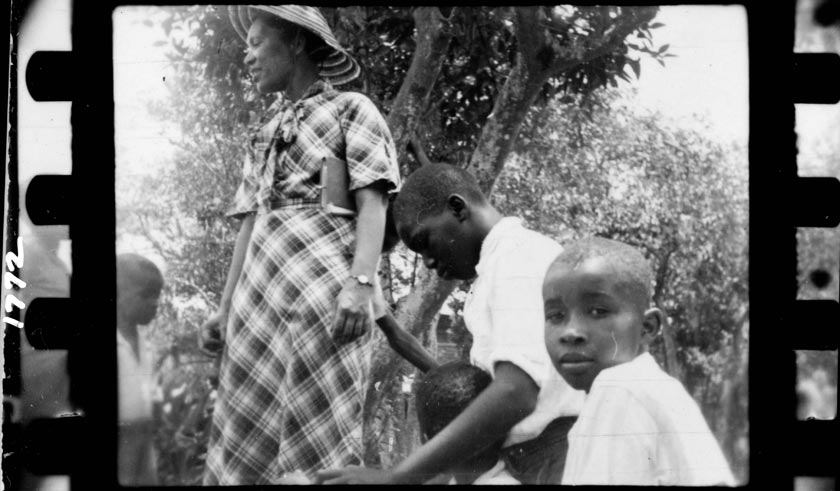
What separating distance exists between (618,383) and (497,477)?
0.51 metres

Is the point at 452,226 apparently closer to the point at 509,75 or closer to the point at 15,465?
the point at 509,75

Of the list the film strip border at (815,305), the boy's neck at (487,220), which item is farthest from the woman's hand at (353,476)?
the film strip border at (815,305)

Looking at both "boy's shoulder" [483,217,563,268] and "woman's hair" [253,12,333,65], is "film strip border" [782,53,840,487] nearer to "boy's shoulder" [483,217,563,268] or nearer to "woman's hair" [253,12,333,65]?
"boy's shoulder" [483,217,563,268]

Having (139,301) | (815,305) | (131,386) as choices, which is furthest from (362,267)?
(815,305)

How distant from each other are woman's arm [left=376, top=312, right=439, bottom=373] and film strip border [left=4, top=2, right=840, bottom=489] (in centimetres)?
92

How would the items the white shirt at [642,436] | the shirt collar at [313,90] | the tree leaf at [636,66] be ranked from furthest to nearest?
the shirt collar at [313,90] < the tree leaf at [636,66] < the white shirt at [642,436]

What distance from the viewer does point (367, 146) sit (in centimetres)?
419

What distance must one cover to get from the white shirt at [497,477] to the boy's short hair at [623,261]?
2.27ft

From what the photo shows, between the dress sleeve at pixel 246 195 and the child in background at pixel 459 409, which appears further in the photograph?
the dress sleeve at pixel 246 195

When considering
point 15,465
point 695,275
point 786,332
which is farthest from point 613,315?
point 15,465

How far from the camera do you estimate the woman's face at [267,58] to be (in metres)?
4.23

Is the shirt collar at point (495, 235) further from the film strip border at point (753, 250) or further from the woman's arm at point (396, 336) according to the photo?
the film strip border at point (753, 250)

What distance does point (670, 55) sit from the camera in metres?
4.14

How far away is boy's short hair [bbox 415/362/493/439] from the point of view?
13.4 ft
